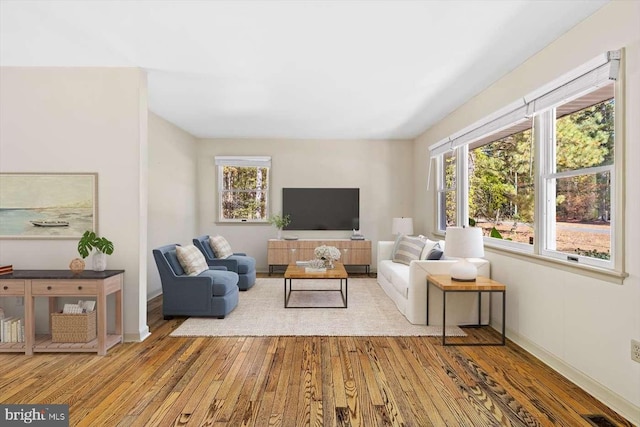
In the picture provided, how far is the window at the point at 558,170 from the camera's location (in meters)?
2.54

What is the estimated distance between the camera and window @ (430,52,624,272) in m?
2.54

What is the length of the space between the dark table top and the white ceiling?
1934 millimetres

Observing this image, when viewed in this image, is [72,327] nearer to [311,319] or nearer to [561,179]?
[311,319]

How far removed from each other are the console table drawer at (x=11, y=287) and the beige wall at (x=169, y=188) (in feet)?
6.77

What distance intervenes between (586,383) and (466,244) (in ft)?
4.50

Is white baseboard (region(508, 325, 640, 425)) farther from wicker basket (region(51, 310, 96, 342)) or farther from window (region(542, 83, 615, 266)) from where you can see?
wicker basket (region(51, 310, 96, 342))

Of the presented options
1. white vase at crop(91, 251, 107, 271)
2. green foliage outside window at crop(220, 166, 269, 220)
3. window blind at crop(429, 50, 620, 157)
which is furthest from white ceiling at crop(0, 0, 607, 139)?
green foliage outside window at crop(220, 166, 269, 220)

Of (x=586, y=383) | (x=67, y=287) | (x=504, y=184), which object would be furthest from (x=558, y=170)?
(x=67, y=287)

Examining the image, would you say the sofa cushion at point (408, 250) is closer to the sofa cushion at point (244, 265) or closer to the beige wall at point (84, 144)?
the sofa cushion at point (244, 265)

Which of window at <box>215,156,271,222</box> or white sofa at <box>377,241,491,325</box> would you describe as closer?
white sofa at <box>377,241,491,325</box>

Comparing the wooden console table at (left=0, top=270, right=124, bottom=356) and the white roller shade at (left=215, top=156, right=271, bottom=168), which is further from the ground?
the white roller shade at (left=215, top=156, right=271, bottom=168)

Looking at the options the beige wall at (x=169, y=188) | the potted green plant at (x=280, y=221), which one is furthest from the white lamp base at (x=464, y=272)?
the beige wall at (x=169, y=188)

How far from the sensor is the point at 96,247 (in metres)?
3.32

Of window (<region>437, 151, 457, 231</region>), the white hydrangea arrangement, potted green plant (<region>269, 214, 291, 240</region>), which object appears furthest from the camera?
potted green plant (<region>269, 214, 291, 240</region>)
